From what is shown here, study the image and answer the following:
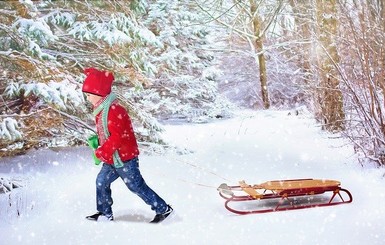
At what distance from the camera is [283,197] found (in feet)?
16.7

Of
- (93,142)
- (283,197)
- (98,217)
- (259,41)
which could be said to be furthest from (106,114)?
(259,41)

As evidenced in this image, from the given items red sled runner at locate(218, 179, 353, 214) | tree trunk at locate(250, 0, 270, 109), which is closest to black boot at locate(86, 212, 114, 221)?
red sled runner at locate(218, 179, 353, 214)

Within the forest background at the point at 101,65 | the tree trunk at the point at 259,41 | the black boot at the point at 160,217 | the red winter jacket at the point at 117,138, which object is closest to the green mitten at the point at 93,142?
the red winter jacket at the point at 117,138

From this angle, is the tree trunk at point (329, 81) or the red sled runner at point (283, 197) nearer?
the red sled runner at point (283, 197)

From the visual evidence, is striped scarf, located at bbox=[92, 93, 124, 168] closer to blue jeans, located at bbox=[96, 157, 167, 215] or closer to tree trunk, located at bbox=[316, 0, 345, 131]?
blue jeans, located at bbox=[96, 157, 167, 215]

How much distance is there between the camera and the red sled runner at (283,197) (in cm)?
506

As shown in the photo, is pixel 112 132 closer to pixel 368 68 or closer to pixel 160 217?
pixel 160 217

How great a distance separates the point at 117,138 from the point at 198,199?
5.67 feet

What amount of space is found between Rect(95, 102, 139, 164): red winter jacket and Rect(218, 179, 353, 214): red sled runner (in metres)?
1.26

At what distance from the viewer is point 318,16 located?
9789 millimetres

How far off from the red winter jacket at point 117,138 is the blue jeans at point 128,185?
4.8 inches

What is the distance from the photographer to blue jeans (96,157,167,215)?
4.60 m

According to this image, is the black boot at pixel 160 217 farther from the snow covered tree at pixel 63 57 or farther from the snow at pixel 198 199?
the snow covered tree at pixel 63 57

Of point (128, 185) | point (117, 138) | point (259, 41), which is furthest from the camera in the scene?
point (259, 41)
